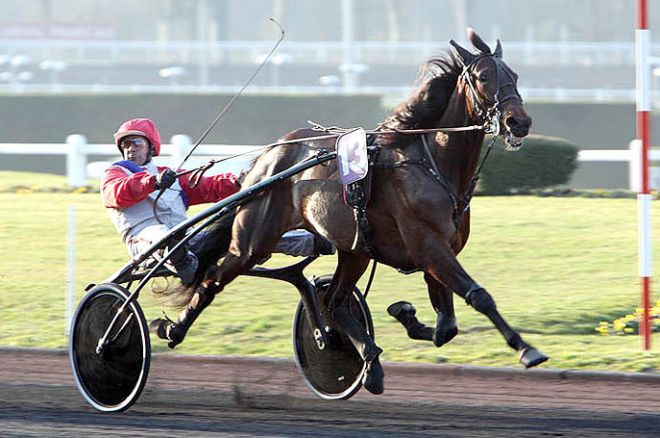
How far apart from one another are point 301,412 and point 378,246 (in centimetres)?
83

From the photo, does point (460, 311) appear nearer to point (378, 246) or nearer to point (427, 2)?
point (378, 246)

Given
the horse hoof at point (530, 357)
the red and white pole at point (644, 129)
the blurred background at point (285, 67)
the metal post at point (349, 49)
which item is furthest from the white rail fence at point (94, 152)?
the metal post at point (349, 49)

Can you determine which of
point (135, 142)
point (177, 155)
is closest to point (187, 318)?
point (135, 142)

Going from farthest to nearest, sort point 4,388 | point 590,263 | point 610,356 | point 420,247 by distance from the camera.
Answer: point 590,263 < point 610,356 < point 4,388 < point 420,247

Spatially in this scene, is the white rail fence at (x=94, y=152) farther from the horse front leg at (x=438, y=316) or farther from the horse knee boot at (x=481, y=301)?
the horse knee boot at (x=481, y=301)

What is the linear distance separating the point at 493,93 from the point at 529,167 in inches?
336

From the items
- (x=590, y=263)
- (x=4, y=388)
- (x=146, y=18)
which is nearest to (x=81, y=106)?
(x=590, y=263)

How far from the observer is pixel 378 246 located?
20.4 feet

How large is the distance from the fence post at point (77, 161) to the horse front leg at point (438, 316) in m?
10.2

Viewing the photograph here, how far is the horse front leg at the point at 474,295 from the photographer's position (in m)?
5.45

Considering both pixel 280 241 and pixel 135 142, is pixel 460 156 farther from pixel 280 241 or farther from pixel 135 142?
pixel 135 142

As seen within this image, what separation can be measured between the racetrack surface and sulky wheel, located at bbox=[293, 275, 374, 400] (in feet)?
0.25

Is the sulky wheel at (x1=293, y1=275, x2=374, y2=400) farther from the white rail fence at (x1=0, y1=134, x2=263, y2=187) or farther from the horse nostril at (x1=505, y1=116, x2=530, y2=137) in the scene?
the white rail fence at (x1=0, y1=134, x2=263, y2=187)

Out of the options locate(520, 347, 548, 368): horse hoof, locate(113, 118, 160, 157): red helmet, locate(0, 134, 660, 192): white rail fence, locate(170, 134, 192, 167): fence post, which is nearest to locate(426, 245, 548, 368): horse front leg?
locate(520, 347, 548, 368): horse hoof
